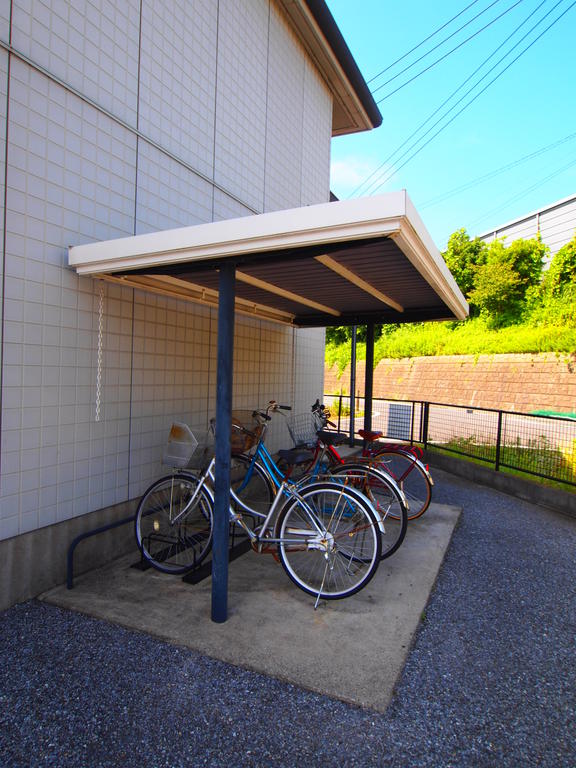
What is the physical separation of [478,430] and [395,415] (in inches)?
79.2

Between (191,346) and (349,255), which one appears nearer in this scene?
(349,255)

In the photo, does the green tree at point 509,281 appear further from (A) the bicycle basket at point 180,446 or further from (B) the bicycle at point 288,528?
(A) the bicycle basket at point 180,446

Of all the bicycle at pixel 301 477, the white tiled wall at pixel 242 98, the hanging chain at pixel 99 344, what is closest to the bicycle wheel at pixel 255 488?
the bicycle at pixel 301 477

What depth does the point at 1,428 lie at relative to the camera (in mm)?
2666

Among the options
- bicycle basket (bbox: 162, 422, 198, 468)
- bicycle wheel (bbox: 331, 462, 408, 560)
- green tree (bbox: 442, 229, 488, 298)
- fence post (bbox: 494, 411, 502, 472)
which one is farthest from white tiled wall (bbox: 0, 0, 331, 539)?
green tree (bbox: 442, 229, 488, 298)

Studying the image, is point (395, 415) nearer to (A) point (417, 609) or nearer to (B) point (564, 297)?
(A) point (417, 609)

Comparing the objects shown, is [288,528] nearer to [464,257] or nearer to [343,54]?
[343,54]

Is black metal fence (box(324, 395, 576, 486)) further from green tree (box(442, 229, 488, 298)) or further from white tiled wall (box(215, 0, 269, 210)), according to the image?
green tree (box(442, 229, 488, 298))

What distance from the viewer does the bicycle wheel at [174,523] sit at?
10.9ft

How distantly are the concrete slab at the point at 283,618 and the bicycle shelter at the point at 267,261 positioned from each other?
10.1 inches

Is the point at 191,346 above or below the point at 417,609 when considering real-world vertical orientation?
above

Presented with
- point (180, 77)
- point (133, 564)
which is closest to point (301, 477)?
point (133, 564)

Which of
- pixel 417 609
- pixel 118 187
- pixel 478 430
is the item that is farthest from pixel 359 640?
pixel 478 430

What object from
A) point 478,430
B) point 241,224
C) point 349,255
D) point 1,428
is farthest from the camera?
point 478,430
